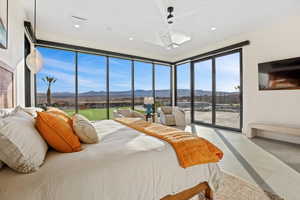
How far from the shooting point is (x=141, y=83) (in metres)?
6.24

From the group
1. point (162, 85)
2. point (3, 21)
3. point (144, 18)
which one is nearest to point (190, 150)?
point (3, 21)

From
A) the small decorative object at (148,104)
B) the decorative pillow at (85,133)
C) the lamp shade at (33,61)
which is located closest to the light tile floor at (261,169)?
the decorative pillow at (85,133)

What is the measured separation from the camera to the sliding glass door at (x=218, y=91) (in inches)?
188

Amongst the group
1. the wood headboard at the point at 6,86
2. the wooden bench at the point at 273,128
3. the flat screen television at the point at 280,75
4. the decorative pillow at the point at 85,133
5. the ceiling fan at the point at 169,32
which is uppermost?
the ceiling fan at the point at 169,32

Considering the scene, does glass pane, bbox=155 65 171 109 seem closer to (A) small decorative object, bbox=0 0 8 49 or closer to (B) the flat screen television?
(B) the flat screen television

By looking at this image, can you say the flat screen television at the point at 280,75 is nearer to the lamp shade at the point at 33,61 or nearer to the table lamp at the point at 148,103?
the table lamp at the point at 148,103

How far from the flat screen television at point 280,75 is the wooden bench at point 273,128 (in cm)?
97

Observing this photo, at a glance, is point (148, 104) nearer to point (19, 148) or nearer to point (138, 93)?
point (138, 93)

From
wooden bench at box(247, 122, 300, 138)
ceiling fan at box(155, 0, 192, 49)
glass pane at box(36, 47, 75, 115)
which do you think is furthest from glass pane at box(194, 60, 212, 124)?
glass pane at box(36, 47, 75, 115)

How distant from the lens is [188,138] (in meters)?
1.59

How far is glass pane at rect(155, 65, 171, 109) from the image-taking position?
6.74m

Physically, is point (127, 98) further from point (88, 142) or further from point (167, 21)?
point (88, 142)

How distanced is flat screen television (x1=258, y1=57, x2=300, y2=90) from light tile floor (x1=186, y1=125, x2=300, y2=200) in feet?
5.50

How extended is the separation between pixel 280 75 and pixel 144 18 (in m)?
3.73
